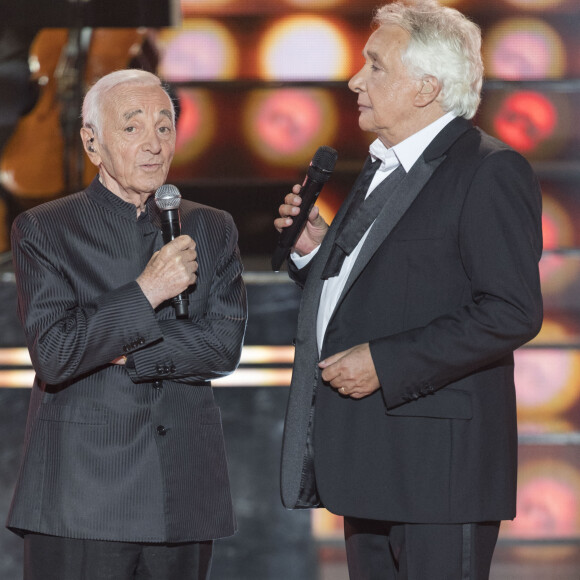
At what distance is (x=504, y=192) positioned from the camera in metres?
1.83

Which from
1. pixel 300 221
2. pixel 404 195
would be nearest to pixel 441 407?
pixel 404 195

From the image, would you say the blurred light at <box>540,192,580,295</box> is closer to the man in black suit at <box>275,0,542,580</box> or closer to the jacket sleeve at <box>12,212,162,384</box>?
the man in black suit at <box>275,0,542,580</box>

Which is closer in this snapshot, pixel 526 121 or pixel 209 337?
pixel 209 337

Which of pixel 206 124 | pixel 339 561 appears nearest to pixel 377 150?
pixel 339 561

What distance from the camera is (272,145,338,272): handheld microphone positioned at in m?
2.12

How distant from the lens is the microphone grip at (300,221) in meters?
2.14

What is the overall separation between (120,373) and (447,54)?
0.92m

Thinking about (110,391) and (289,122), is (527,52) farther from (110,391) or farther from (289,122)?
(110,391)

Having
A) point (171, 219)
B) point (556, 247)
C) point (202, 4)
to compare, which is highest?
point (202, 4)

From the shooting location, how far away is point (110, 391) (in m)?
1.92

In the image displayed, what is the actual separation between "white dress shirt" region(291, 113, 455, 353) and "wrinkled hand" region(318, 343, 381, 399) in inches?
6.0

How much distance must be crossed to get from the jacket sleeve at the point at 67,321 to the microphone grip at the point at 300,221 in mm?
397

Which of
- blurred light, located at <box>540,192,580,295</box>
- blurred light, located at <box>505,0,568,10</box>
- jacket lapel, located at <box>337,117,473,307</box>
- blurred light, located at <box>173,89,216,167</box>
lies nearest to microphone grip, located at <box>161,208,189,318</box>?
jacket lapel, located at <box>337,117,473,307</box>

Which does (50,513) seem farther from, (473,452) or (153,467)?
(473,452)
